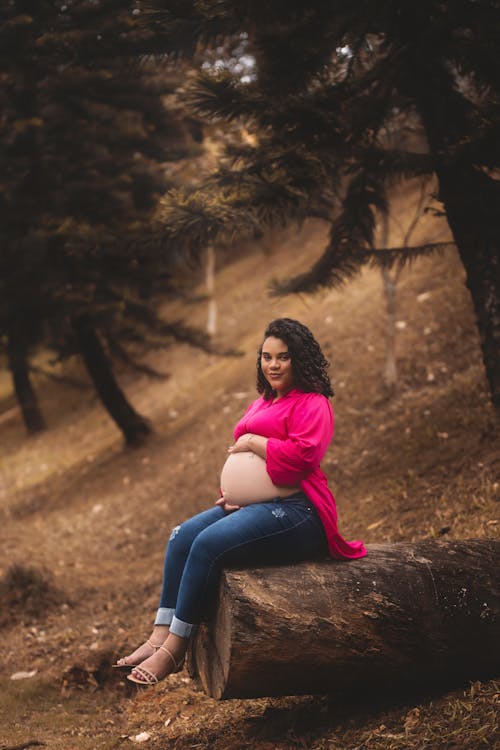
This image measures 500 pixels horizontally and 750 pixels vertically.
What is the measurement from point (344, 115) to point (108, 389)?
845 cm

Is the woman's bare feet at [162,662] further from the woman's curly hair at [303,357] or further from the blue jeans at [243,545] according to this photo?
the woman's curly hair at [303,357]

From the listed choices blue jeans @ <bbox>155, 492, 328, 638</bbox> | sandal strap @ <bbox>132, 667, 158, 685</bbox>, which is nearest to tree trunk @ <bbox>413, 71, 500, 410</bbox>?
blue jeans @ <bbox>155, 492, 328, 638</bbox>

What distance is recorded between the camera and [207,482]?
10297 millimetres

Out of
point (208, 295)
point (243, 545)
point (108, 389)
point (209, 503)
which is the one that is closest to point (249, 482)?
point (243, 545)

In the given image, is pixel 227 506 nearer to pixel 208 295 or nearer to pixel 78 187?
pixel 78 187

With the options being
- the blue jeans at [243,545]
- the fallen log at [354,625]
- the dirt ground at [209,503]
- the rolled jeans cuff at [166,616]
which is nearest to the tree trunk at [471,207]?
the dirt ground at [209,503]

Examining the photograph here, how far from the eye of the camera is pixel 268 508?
3.70 meters

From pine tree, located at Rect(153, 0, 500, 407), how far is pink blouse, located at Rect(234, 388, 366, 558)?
291cm

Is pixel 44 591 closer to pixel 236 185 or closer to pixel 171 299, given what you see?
pixel 236 185

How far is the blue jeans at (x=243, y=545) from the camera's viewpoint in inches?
140

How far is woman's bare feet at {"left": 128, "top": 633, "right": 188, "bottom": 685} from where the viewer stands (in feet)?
11.7

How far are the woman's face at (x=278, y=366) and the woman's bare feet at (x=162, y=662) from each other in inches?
59.8

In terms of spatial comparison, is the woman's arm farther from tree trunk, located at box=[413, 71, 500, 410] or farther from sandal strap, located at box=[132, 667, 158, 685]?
tree trunk, located at box=[413, 71, 500, 410]

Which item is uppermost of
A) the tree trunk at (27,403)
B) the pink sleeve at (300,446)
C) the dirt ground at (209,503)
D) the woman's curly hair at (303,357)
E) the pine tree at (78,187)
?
the pine tree at (78,187)
